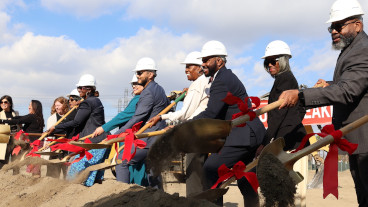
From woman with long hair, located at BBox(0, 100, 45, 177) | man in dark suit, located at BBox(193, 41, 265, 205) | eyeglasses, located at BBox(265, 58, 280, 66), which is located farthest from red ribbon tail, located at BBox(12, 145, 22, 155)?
eyeglasses, located at BBox(265, 58, 280, 66)

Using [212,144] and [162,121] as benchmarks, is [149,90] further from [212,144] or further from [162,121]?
[212,144]

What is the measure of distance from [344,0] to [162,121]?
2829mm

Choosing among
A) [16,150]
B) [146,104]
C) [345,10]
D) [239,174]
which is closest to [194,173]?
[239,174]

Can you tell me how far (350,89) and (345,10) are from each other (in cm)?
65

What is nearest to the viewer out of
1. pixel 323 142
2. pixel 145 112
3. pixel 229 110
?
pixel 323 142

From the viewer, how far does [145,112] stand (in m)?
5.51

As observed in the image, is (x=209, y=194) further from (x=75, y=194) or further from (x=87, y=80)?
(x=87, y=80)

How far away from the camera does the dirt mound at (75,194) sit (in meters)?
3.21

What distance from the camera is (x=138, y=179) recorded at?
216 inches

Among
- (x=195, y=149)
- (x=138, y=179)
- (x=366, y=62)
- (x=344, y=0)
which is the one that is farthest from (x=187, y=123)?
(x=138, y=179)

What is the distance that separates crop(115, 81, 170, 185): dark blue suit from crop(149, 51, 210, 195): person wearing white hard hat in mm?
334

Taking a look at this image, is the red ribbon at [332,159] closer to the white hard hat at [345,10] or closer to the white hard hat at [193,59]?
the white hard hat at [345,10]

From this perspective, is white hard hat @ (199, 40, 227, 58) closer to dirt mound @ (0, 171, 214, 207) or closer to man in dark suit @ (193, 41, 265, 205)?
man in dark suit @ (193, 41, 265, 205)

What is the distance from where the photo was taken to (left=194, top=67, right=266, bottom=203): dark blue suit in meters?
→ 3.86
